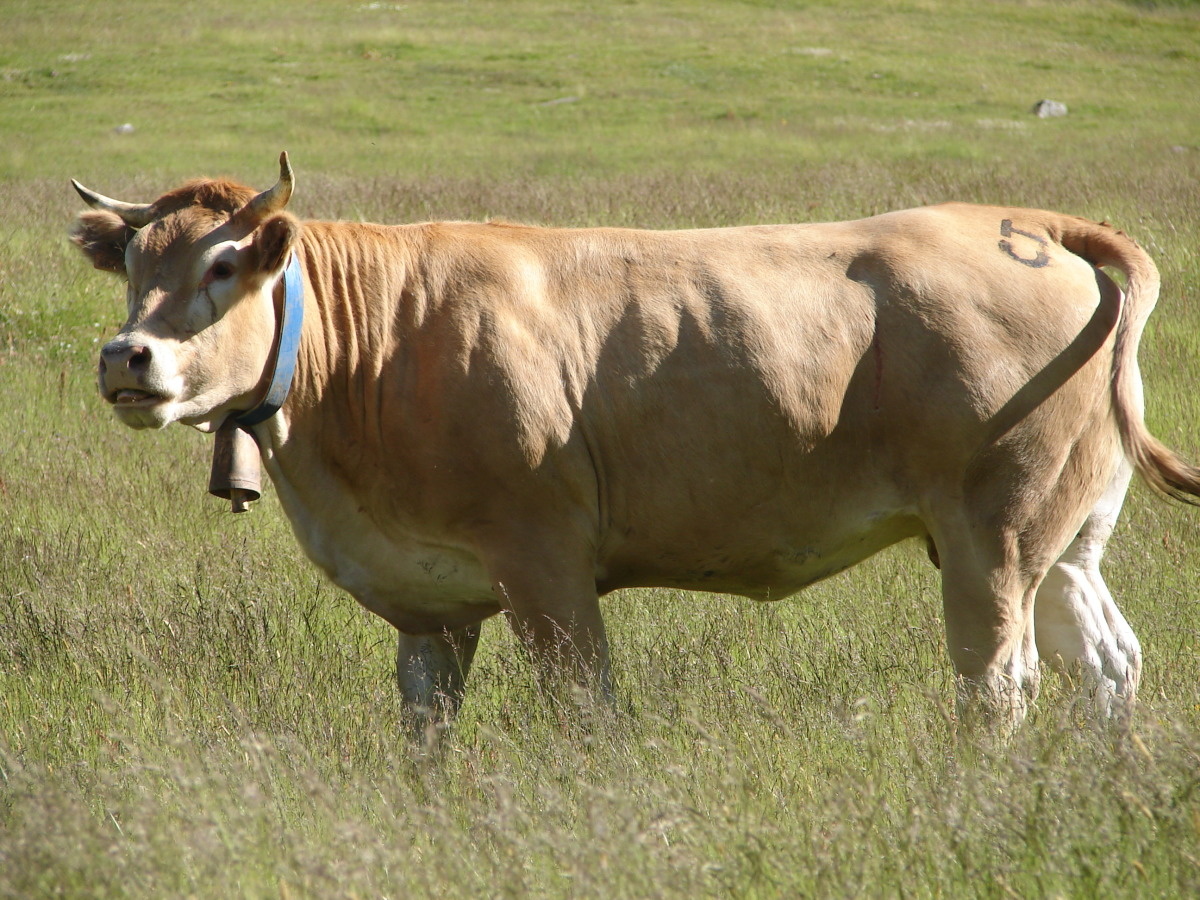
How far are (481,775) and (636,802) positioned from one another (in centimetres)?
53

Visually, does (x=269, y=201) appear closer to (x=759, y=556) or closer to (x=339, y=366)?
(x=339, y=366)

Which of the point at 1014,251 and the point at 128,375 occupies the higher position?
the point at 1014,251

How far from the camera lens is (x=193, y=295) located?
3900mm

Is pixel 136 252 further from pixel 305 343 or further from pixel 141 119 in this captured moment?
pixel 141 119

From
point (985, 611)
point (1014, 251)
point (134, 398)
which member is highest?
point (1014, 251)

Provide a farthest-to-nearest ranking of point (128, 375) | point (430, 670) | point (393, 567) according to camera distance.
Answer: point (430, 670) → point (393, 567) → point (128, 375)

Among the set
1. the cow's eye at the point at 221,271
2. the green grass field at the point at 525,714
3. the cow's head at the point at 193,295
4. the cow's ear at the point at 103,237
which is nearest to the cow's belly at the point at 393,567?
the green grass field at the point at 525,714

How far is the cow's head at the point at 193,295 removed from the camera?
12.4 feet

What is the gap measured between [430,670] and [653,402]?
1.27 meters

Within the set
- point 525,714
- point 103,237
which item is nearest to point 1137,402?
point 525,714

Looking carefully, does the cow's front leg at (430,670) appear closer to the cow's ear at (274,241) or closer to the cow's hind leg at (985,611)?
the cow's ear at (274,241)

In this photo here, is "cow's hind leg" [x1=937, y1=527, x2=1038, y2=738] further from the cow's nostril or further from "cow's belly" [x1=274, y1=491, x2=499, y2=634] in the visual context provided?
the cow's nostril

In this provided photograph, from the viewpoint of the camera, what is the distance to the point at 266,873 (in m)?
→ 2.98

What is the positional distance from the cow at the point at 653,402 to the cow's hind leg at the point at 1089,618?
0.44 ft
